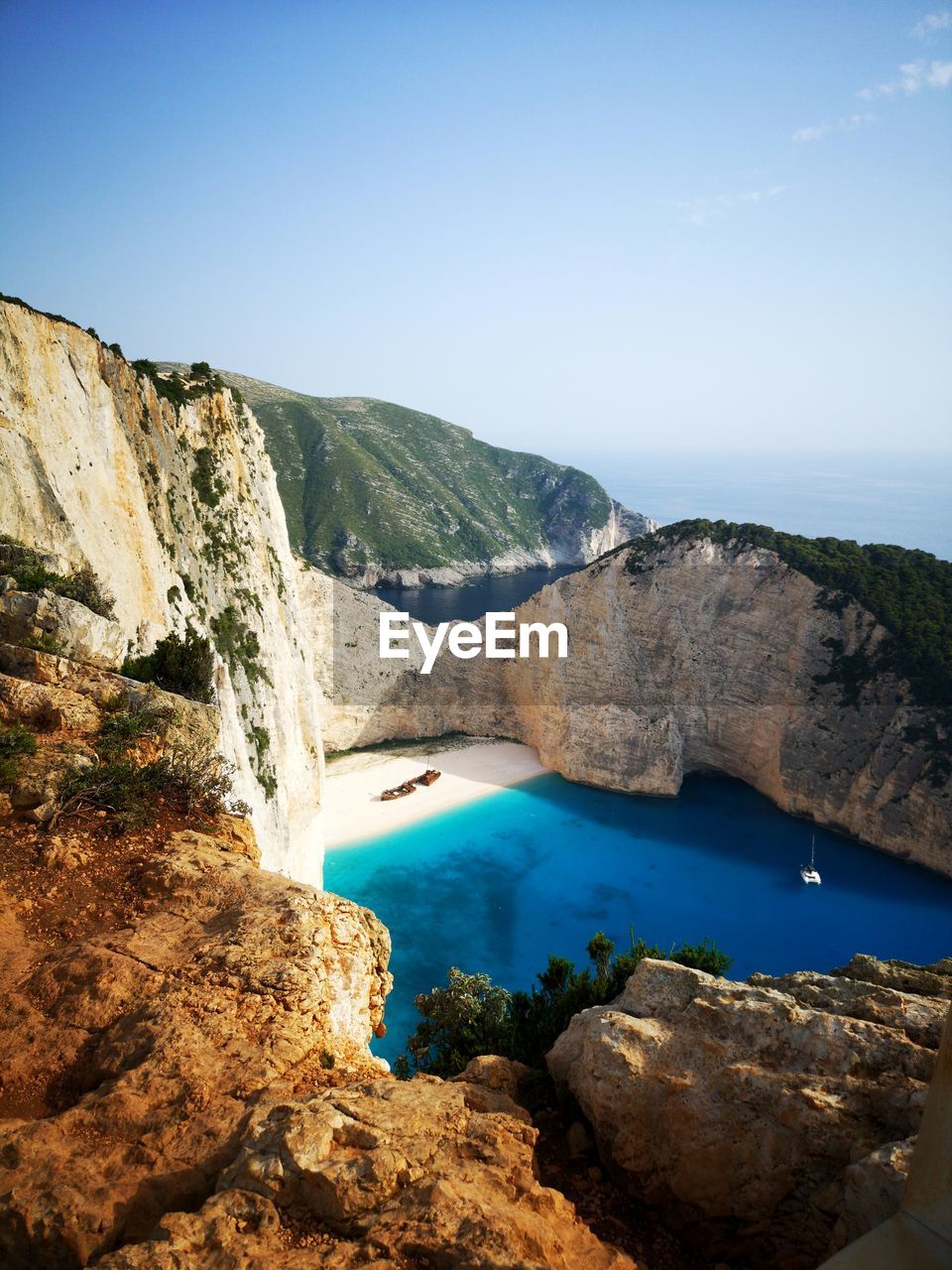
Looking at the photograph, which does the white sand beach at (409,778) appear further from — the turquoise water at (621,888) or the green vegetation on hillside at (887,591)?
the green vegetation on hillside at (887,591)

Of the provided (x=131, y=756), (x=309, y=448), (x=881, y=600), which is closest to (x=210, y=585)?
(x=131, y=756)

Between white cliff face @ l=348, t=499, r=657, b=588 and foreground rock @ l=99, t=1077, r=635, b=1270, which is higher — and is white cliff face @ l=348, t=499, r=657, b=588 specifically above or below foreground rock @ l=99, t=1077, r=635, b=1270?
above

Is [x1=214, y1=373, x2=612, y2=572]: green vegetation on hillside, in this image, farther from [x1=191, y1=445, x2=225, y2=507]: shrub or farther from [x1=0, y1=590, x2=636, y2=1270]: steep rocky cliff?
[x1=0, y1=590, x2=636, y2=1270]: steep rocky cliff

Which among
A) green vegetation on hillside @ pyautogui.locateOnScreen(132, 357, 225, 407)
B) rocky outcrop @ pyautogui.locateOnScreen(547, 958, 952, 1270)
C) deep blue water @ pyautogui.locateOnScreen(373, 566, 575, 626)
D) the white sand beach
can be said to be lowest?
the white sand beach

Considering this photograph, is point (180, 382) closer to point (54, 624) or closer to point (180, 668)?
point (180, 668)

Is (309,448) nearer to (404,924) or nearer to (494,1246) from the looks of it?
(404,924)

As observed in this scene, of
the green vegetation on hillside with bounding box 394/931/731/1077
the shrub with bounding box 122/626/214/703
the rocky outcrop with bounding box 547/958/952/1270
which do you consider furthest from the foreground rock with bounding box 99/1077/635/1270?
the shrub with bounding box 122/626/214/703

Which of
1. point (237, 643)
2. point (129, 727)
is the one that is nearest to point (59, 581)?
point (129, 727)
